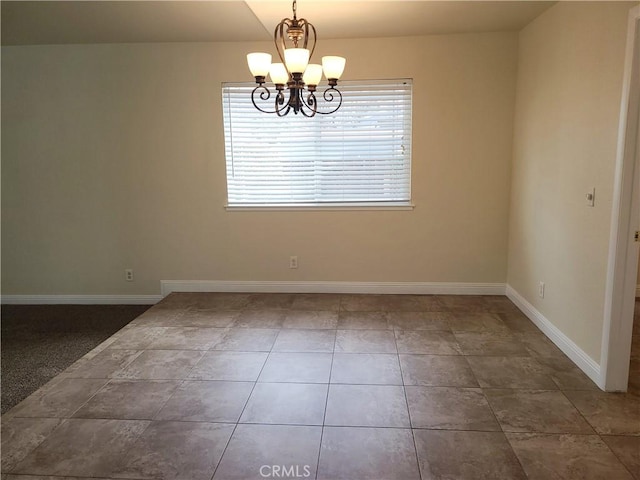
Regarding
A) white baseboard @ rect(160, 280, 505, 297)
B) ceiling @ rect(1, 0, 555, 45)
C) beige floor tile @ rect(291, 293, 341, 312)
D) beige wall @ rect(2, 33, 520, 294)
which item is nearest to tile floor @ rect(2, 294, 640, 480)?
beige floor tile @ rect(291, 293, 341, 312)

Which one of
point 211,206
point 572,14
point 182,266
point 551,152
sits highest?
point 572,14

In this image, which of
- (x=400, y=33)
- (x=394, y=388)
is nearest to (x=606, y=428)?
(x=394, y=388)

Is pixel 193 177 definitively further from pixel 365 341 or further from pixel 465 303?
pixel 465 303

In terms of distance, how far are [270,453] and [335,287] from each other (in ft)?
8.53

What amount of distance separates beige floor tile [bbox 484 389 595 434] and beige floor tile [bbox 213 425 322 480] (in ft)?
3.34

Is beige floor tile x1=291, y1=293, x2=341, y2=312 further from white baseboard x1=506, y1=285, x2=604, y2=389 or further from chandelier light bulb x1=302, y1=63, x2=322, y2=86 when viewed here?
chandelier light bulb x1=302, y1=63, x2=322, y2=86

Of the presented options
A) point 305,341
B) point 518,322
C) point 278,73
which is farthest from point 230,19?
point 518,322

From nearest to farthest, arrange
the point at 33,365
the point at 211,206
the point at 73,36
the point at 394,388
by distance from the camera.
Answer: the point at 394,388 < the point at 33,365 < the point at 73,36 < the point at 211,206

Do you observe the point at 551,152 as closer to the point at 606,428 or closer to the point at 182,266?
the point at 606,428

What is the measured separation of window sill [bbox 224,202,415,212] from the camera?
4473mm

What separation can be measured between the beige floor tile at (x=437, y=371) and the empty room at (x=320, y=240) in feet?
0.06

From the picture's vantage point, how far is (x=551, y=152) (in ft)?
11.3

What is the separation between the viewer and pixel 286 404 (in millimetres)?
2580

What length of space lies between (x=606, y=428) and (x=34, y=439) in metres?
2.93
